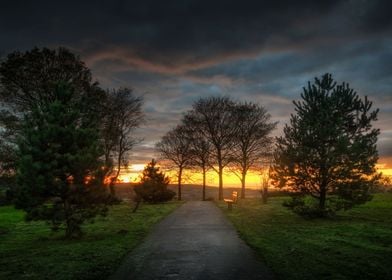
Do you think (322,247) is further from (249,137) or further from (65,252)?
(249,137)

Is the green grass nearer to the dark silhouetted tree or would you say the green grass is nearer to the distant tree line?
the distant tree line

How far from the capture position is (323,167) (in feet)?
71.9

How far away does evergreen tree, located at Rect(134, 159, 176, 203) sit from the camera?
4125 centimetres

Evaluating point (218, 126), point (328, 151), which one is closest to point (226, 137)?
point (218, 126)

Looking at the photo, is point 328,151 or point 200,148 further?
point 200,148

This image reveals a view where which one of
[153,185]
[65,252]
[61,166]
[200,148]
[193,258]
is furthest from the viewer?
[200,148]

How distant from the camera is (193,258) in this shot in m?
11.4

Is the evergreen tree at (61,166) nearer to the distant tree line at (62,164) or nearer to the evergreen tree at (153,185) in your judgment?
the distant tree line at (62,164)

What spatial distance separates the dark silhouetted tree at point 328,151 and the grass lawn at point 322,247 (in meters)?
2.06

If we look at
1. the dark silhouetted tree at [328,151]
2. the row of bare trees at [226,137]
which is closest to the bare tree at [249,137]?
the row of bare trees at [226,137]

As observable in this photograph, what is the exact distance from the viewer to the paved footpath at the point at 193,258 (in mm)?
9658

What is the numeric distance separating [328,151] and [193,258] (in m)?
13.5

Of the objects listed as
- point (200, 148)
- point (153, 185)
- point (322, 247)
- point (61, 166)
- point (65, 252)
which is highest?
point (200, 148)

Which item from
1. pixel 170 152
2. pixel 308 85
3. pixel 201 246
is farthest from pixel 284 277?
pixel 170 152
